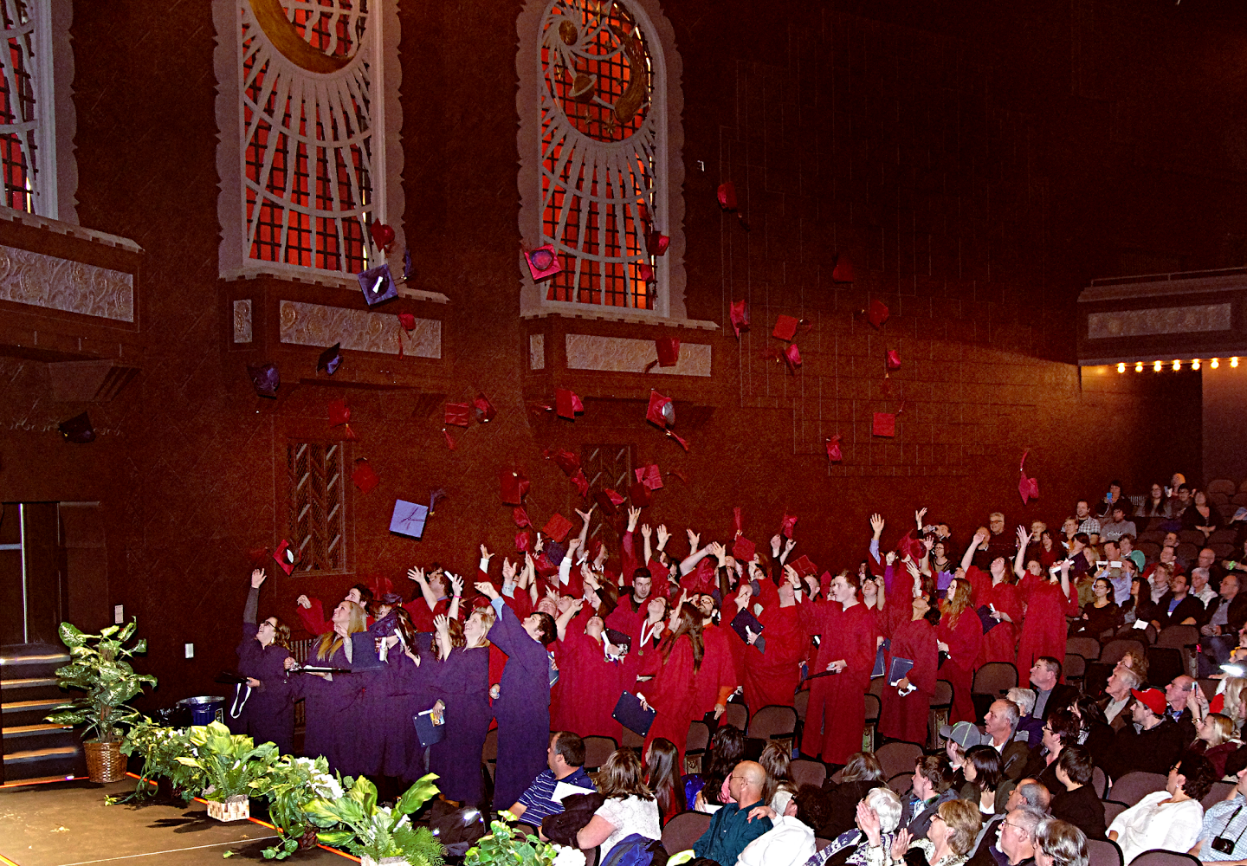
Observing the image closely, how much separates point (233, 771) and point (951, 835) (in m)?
3.96

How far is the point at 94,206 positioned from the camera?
10.2m

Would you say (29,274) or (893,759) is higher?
(29,274)

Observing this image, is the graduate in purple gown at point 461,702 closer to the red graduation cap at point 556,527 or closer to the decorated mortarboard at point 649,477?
the red graduation cap at point 556,527

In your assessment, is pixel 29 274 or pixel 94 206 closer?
pixel 29 274

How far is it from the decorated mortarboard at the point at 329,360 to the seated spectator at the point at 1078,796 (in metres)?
7.35

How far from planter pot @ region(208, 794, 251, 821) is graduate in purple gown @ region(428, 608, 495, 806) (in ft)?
6.26

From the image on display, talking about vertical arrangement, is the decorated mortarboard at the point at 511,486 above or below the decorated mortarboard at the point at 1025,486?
above

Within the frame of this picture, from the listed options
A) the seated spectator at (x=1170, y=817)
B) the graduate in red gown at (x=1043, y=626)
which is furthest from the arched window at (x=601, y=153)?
the seated spectator at (x=1170, y=817)

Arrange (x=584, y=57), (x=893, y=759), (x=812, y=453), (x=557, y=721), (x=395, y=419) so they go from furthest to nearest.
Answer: (x=812, y=453), (x=584, y=57), (x=395, y=419), (x=557, y=721), (x=893, y=759)

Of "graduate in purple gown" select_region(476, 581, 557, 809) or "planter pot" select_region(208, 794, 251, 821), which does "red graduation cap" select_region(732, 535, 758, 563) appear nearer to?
"graduate in purple gown" select_region(476, 581, 557, 809)

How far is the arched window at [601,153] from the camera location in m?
13.7

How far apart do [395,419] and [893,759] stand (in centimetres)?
687

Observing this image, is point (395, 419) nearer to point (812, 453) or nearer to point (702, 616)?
point (702, 616)

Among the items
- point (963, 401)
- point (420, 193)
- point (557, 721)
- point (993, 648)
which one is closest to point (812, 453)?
point (963, 401)
